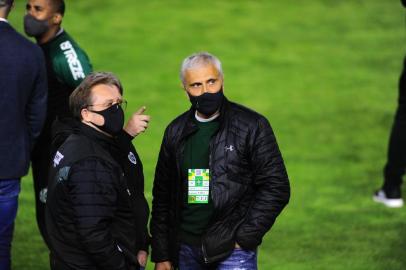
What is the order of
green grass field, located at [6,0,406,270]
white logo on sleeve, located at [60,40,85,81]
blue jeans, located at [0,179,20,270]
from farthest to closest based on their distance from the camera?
green grass field, located at [6,0,406,270] < white logo on sleeve, located at [60,40,85,81] < blue jeans, located at [0,179,20,270]

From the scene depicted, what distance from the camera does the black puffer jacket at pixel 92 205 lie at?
4.49 m

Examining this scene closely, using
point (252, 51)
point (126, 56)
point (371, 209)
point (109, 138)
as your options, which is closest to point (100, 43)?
point (126, 56)

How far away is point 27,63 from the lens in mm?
5625

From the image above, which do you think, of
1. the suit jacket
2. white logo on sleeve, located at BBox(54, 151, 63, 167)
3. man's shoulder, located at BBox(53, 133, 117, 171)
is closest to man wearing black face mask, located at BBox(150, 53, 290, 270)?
man's shoulder, located at BBox(53, 133, 117, 171)

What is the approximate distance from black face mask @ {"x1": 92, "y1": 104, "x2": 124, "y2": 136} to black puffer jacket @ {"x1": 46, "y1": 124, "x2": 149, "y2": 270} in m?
0.05

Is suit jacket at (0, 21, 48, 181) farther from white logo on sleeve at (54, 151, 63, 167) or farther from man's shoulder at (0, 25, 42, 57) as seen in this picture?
white logo on sleeve at (54, 151, 63, 167)

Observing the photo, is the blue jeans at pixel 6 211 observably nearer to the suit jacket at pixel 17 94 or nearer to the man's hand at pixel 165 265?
the suit jacket at pixel 17 94

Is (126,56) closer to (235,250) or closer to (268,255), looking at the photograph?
(268,255)

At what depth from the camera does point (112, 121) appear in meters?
4.76

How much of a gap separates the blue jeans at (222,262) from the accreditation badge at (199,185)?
30cm

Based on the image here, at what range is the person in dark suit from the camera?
5.59 metres

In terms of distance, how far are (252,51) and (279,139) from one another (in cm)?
354

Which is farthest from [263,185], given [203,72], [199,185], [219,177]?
[203,72]

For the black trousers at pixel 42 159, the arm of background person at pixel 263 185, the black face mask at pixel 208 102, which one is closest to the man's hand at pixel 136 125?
the black face mask at pixel 208 102
